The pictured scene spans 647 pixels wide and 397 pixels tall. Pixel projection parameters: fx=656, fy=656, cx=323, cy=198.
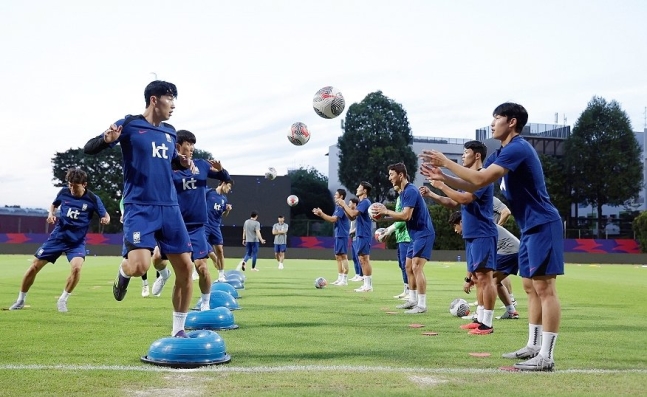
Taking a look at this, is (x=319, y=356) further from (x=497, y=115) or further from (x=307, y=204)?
(x=307, y=204)

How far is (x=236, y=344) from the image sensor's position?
718 centimetres

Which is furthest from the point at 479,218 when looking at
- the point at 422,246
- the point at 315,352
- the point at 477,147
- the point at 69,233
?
the point at 69,233

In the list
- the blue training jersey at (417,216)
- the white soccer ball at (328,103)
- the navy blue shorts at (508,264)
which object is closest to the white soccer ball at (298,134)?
the white soccer ball at (328,103)

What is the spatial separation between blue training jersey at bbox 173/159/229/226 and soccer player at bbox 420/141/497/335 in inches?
126

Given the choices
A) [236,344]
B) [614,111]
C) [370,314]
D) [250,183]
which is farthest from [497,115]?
[614,111]

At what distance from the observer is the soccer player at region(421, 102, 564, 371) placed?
5.85 meters

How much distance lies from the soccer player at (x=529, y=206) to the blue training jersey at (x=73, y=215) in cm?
683

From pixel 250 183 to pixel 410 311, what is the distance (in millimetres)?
36707

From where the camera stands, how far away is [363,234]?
16.9m

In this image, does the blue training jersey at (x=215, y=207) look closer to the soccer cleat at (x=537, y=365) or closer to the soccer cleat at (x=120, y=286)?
the soccer cleat at (x=120, y=286)

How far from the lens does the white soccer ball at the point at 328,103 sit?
14.2 metres

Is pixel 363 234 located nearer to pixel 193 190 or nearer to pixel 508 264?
pixel 508 264

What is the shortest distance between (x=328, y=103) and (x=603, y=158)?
181 feet

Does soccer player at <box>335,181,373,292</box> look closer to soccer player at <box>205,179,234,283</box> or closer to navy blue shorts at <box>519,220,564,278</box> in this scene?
soccer player at <box>205,179,234,283</box>
